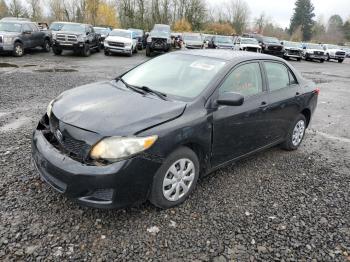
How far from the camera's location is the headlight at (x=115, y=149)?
2955mm

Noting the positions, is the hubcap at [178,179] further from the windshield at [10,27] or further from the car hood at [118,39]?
the car hood at [118,39]

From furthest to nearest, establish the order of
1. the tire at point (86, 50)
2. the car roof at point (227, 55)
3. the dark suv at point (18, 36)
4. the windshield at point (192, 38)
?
the windshield at point (192, 38), the tire at point (86, 50), the dark suv at point (18, 36), the car roof at point (227, 55)

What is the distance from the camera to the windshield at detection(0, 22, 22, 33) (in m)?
16.4

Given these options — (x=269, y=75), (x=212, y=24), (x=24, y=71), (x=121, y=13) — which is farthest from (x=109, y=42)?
(x=212, y=24)

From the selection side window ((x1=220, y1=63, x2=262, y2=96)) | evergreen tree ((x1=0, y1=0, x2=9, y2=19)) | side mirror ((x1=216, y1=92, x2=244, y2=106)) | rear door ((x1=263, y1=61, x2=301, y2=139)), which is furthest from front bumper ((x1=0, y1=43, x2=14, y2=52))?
evergreen tree ((x1=0, y1=0, x2=9, y2=19))

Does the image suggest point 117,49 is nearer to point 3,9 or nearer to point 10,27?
point 10,27

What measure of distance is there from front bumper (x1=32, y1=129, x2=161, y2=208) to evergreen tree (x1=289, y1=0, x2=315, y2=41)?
3452 inches

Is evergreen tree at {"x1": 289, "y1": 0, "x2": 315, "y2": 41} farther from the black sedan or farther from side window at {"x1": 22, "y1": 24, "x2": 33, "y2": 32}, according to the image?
the black sedan

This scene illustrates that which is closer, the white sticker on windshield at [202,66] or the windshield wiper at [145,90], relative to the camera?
the windshield wiper at [145,90]

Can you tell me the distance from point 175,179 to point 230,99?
42.4 inches

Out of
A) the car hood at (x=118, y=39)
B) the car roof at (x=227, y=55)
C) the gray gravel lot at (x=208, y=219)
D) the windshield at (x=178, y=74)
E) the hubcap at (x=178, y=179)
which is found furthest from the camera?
the car hood at (x=118, y=39)

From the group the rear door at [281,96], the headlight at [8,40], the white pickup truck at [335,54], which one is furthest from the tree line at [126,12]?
the rear door at [281,96]

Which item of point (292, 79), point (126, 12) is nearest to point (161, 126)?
point (292, 79)

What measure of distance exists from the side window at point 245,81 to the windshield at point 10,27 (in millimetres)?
15726
